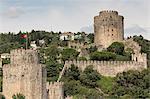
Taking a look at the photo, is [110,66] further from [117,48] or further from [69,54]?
[69,54]

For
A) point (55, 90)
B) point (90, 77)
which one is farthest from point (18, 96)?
point (90, 77)

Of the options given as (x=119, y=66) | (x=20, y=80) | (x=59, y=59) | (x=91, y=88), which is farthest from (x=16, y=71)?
(x=59, y=59)

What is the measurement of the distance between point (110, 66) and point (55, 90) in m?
11.9

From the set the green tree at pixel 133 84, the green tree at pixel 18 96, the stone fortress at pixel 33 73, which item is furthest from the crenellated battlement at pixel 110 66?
the green tree at pixel 18 96

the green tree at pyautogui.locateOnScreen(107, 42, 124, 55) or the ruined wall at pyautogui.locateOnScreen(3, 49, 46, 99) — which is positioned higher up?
the green tree at pyautogui.locateOnScreen(107, 42, 124, 55)

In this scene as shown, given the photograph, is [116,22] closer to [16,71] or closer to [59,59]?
[59,59]

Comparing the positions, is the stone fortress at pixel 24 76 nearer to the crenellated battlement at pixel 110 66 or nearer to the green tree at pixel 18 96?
the green tree at pixel 18 96

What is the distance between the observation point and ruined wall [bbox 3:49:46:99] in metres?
39.1

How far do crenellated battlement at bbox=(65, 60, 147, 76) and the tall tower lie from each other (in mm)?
10309

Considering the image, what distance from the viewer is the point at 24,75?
3909cm

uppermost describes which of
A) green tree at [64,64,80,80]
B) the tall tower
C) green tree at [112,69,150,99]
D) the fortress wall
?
the tall tower

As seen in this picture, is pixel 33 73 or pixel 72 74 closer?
pixel 33 73

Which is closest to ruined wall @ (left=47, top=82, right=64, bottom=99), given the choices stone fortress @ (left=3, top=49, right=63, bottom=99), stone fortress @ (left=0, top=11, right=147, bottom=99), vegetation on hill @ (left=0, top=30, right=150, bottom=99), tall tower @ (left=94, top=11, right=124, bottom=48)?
stone fortress @ (left=0, top=11, right=147, bottom=99)

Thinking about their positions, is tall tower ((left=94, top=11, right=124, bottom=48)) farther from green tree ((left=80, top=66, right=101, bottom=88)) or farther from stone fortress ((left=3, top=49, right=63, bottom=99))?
stone fortress ((left=3, top=49, right=63, bottom=99))
